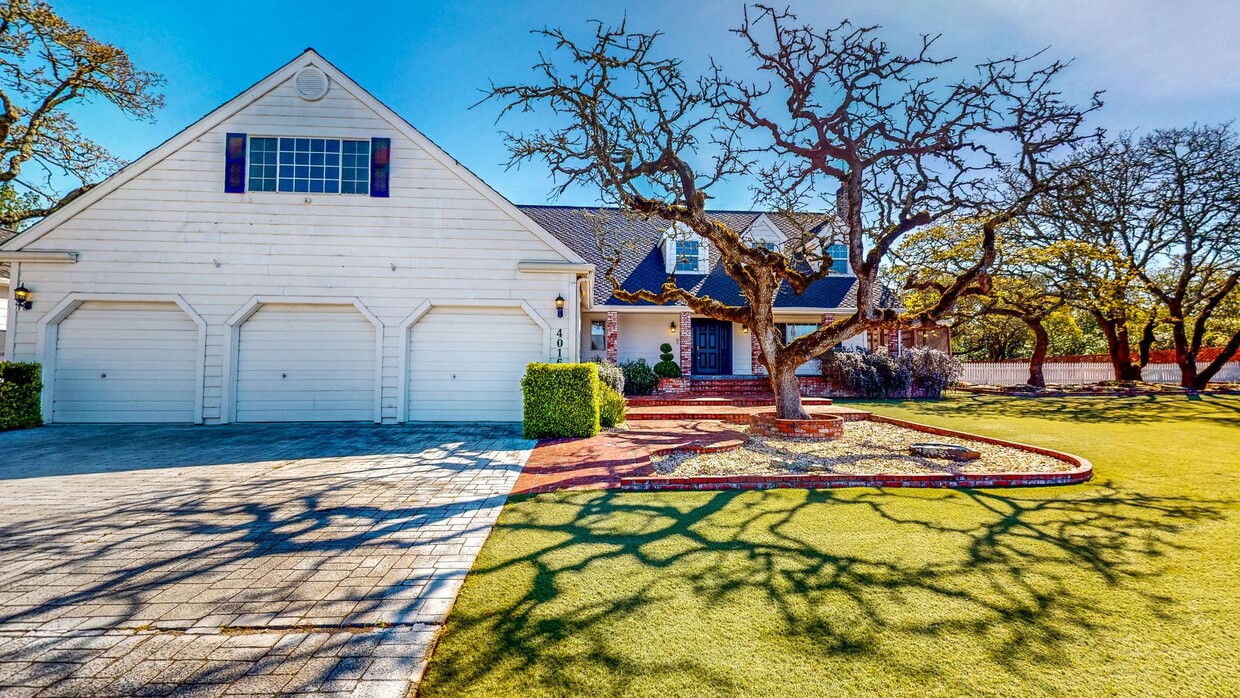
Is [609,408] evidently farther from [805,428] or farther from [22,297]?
[22,297]

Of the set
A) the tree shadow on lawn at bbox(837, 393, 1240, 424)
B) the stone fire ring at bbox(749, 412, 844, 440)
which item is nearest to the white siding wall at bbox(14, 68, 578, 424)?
the stone fire ring at bbox(749, 412, 844, 440)

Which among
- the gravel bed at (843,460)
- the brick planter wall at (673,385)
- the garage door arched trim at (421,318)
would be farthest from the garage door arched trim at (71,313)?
the brick planter wall at (673,385)

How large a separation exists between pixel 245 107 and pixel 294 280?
12.2ft

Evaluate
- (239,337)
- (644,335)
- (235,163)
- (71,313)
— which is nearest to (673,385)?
(644,335)

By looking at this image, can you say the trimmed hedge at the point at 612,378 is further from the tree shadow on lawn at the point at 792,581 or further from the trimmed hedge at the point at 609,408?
the tree shadow on lawn at the point at 792,581

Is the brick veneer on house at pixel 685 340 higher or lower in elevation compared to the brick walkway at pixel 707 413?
higher

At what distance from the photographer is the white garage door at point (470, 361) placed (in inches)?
399

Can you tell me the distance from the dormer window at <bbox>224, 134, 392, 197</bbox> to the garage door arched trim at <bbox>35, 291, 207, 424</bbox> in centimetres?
262

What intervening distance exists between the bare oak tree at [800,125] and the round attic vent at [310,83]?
4766 millimetres

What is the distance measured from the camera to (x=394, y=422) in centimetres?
989

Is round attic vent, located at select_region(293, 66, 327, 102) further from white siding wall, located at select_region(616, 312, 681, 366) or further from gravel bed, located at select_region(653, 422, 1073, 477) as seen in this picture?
gravel bed, located at select_region(653, 422, 1073, 477)

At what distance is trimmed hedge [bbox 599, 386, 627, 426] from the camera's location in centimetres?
944

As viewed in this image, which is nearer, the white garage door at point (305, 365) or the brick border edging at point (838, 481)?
the brick border edging at point (838, 481)

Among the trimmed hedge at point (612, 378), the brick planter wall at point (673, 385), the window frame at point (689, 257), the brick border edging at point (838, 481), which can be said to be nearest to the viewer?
the brick border edging at point (838, 481)
